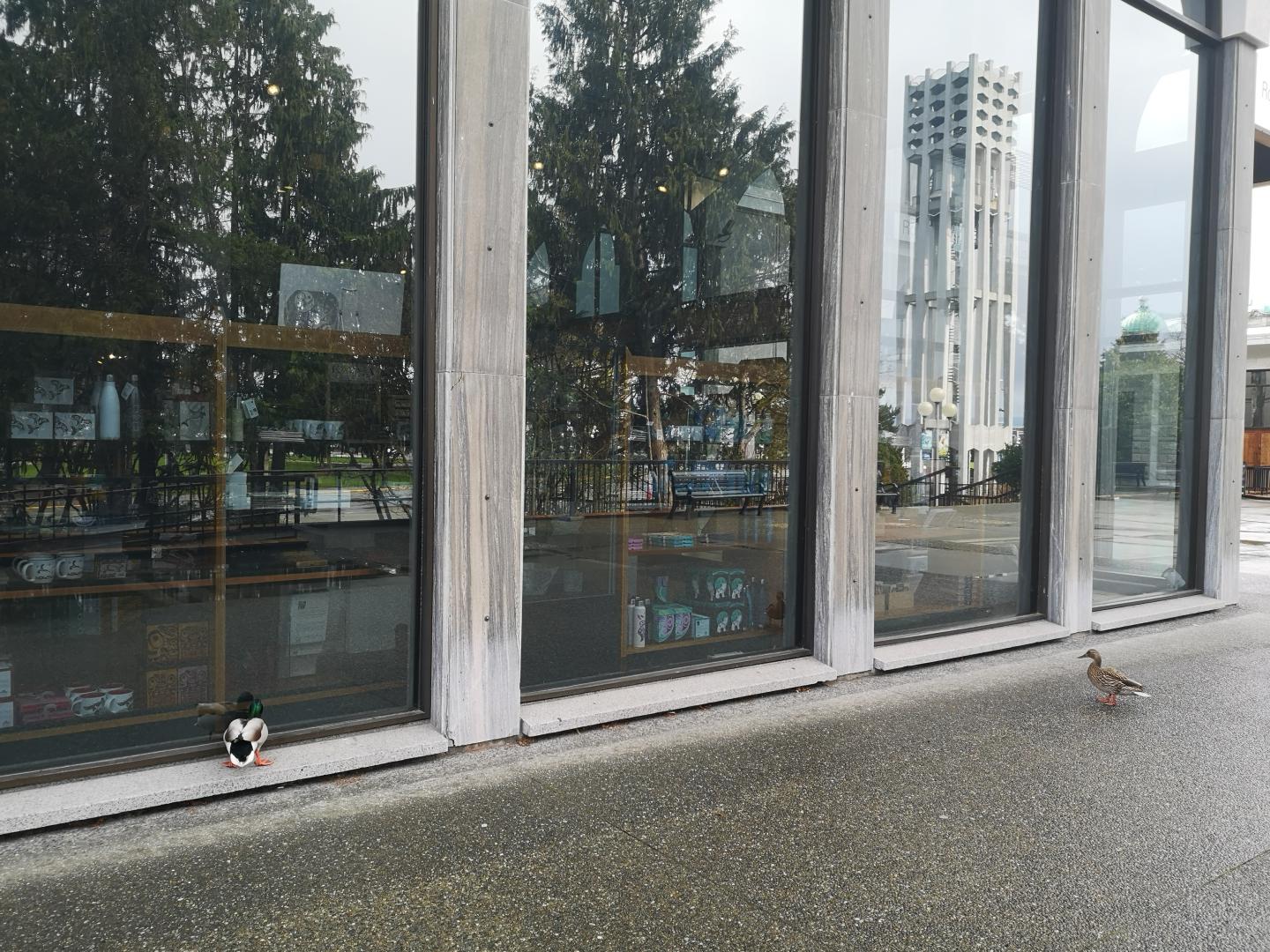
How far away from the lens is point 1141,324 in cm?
863

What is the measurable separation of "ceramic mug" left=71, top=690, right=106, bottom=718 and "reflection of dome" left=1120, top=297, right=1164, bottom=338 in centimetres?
846

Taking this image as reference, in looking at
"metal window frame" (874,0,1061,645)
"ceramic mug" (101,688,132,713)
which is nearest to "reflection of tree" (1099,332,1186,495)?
"metal window frame" (874,0,1061,645)

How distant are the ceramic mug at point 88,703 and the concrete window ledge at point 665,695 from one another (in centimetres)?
191

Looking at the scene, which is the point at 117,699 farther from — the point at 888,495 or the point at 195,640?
the point at 888,495

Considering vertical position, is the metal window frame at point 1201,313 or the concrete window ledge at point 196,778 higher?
the metal window frame at point 1201,313

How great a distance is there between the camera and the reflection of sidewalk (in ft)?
9.21

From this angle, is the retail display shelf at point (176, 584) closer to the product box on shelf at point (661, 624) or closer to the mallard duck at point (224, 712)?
the mallard duck at point (224, 712)

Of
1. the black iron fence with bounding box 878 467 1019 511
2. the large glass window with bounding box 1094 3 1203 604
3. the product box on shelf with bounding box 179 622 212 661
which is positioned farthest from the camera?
the large glass window with bounding box 1094 3 1203 604

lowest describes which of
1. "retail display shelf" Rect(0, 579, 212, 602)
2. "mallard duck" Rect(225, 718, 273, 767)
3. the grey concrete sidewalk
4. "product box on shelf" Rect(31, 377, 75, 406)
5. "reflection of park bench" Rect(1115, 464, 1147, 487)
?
the grey concrete sidewalk

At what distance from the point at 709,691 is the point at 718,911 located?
234 centimetres

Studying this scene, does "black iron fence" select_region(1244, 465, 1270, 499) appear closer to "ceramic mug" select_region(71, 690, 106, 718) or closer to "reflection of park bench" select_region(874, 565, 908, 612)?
"reflection of park bench" select_region(874, 565, 908, 612)

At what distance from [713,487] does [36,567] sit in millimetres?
3725

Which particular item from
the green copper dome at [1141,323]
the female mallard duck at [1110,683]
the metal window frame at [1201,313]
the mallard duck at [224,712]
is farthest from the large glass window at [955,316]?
the mallard duck at [224,712]

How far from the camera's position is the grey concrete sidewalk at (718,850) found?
110 inches
